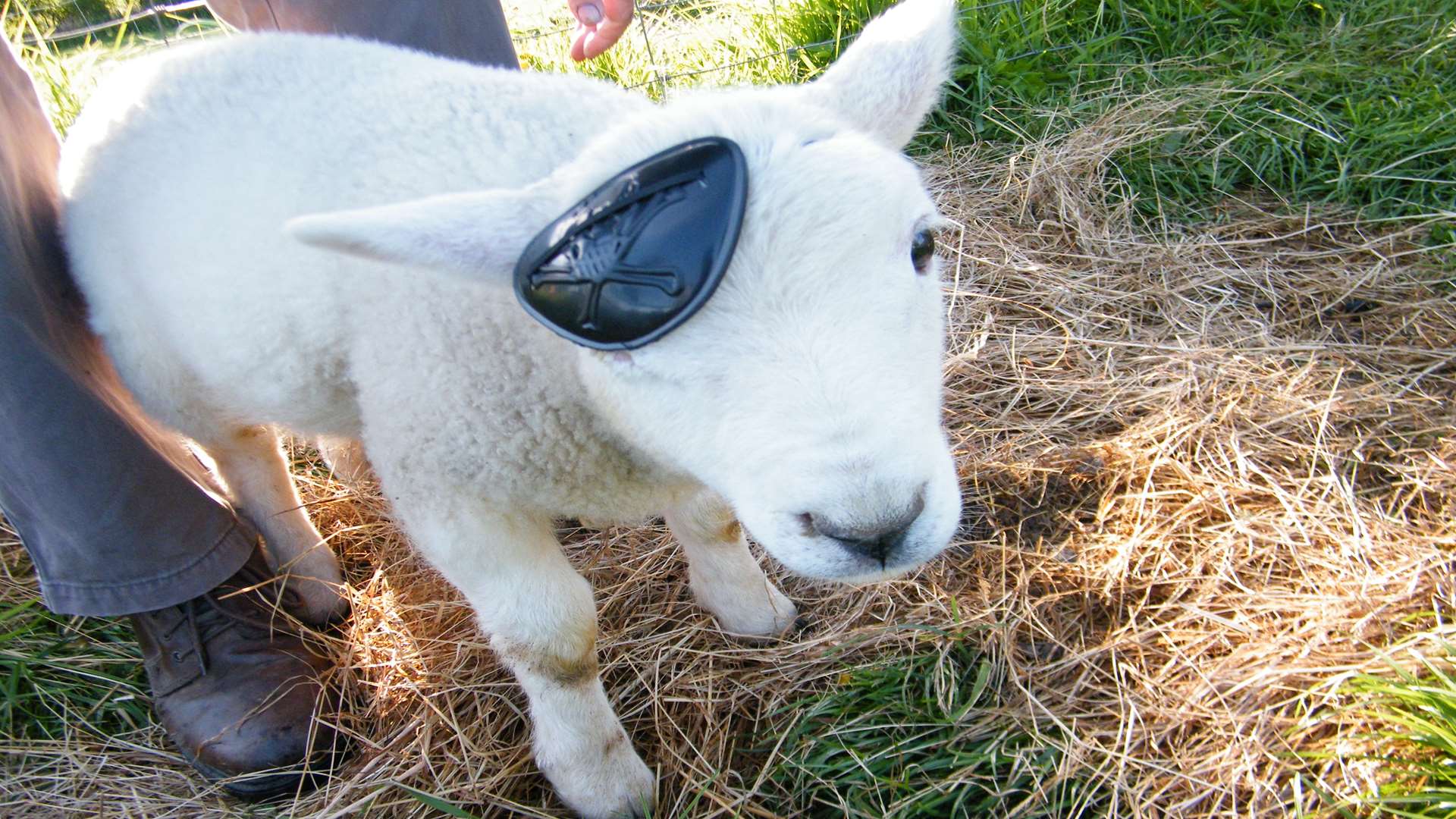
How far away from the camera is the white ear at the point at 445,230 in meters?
1.34

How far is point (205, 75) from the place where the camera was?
7.34ft

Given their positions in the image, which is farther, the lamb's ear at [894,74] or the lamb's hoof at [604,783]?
the lamb's hoof at [604,783]

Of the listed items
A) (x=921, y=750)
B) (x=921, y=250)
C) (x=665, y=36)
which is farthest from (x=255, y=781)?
(x=665, y=36)

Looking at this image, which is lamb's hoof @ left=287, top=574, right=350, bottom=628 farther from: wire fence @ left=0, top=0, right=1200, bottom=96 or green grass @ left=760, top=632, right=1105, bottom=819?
wire fence @ left=0, top=0, right=1200, bottom=96

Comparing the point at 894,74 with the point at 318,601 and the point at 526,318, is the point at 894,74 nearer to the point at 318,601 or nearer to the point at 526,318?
the point at 526,318

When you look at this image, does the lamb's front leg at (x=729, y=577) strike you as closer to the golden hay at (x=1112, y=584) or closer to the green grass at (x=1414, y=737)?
the golden hay at (x=1112, y=584)

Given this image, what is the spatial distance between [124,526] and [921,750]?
2.02 metres

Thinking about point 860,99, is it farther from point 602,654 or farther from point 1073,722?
point 602,654

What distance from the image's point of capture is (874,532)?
1.31m

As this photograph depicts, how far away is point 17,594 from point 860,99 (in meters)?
3.13

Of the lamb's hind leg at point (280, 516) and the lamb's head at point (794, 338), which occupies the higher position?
the lamb's head at point (794, 338)

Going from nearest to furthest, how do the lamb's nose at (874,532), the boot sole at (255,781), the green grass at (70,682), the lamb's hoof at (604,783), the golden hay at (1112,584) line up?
the lamb's nose at (874,532), the golden hay at (1112,584), the lamb's hoof at (604,783), the boot sole at (255,781), the green grass at (70,682)

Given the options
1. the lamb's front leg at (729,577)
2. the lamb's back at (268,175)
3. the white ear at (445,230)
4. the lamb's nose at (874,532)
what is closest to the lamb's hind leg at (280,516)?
the lamb's back at (268,175)

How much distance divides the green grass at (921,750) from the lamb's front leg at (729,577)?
33 centimetres
